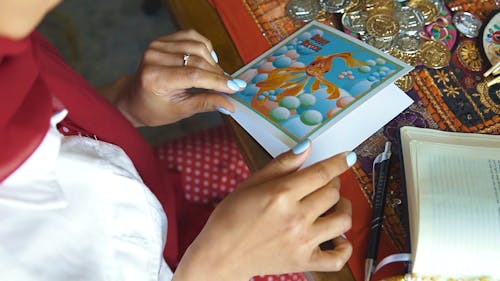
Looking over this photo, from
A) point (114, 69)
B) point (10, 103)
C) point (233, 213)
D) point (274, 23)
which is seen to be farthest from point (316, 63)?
point (114, 69)

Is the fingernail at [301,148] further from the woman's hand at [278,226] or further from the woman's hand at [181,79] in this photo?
the woman's hand at [181,79]

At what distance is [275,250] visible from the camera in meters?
0.59

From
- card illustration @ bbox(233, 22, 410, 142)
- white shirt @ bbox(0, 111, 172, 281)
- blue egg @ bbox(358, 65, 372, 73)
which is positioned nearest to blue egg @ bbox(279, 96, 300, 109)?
card illustration @ bbox(233, 22, 410, 142)

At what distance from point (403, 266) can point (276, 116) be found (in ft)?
0.78

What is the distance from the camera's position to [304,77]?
707mm

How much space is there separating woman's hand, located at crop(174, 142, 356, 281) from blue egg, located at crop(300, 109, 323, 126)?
0.08m

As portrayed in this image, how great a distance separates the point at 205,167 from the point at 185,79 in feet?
0.88

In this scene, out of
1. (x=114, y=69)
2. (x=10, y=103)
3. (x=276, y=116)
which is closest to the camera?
(x=10, y=103)

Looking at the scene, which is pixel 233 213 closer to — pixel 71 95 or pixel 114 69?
pixel 71 95

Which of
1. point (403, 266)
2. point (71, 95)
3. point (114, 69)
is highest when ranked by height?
point (71, 95)

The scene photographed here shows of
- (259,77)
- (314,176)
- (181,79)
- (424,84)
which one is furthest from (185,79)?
(424,84)

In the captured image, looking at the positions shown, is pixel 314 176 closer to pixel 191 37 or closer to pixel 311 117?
pixel 311 117

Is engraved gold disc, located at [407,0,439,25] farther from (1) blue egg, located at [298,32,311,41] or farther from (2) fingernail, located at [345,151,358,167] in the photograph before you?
(2) fingernail, located at [345,151,358,167]

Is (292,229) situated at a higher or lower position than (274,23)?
lower
